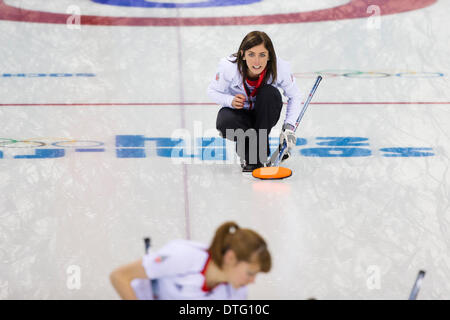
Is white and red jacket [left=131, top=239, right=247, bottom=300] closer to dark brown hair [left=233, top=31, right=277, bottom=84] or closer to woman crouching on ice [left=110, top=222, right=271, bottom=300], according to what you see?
woman crouching on ice [left=110, top=222, right=271, bottom=300]

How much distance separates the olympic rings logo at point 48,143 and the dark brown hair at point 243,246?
168cm

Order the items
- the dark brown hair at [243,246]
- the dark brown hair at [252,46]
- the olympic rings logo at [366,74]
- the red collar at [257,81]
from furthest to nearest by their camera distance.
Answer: the olympic rings logo at [366,74], the red collar at [257,81], the dark brown hair at [252,46], the dark brown hair at [243,246]

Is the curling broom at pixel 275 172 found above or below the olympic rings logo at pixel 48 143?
below

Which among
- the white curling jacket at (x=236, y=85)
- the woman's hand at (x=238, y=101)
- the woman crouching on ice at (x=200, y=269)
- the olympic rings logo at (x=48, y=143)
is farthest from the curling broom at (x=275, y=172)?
the woman crouching on ice at (x=200, y=269)

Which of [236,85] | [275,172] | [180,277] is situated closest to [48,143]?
[236,85]

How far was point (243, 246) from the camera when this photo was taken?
1.23m

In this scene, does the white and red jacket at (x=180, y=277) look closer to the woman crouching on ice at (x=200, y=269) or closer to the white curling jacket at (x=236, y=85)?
the woman crouching on ice at (x=200, y=269)

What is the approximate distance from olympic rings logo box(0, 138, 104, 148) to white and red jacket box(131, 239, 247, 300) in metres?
1.56

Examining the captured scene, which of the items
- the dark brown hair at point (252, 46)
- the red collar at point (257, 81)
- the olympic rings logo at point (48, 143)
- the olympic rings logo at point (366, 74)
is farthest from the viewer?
the olympic rings logo at point (366, 74)

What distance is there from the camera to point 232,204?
2.28 meters

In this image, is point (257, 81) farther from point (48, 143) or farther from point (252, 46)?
point (48, 143)

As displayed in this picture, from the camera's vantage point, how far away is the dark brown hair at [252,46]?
2354mm

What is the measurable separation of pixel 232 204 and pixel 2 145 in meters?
1.21

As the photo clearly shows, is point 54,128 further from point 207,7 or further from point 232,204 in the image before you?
point 207,7
